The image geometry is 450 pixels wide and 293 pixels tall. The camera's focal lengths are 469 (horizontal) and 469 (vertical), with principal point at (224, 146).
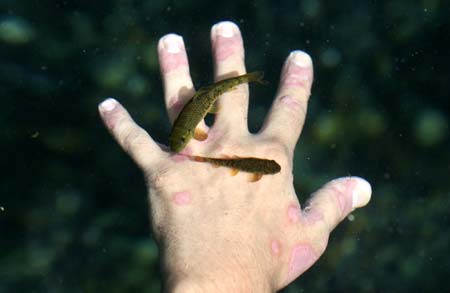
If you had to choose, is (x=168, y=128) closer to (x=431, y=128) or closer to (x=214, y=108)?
(x=214, y=108)

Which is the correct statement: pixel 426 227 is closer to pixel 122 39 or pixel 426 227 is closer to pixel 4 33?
pixel 122 39

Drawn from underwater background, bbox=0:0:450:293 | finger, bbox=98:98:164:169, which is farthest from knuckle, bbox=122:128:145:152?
underwater background, bbox=0:0:450:293

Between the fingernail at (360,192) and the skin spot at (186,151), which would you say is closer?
the skin spot at (186,151)

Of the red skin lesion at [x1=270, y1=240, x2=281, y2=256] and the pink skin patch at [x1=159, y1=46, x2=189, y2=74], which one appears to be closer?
the red skin lesion at [x1=270, y1=240, x2=281, y2=256]

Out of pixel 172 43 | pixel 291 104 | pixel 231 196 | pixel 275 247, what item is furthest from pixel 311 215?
pixel 172 43

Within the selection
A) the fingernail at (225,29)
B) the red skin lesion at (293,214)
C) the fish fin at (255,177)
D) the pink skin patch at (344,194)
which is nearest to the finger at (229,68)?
the fingernail at (225,29)

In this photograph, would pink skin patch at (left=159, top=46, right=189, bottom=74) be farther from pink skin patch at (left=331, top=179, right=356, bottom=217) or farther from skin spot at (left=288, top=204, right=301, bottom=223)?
pink skin patch at (left=331, top=179, right=356, bottom=217)

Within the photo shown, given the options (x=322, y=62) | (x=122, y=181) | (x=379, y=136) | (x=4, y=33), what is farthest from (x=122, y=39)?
(x=379, y=136)

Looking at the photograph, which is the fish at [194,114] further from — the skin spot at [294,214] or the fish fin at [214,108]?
the skin spot at [294,214]
